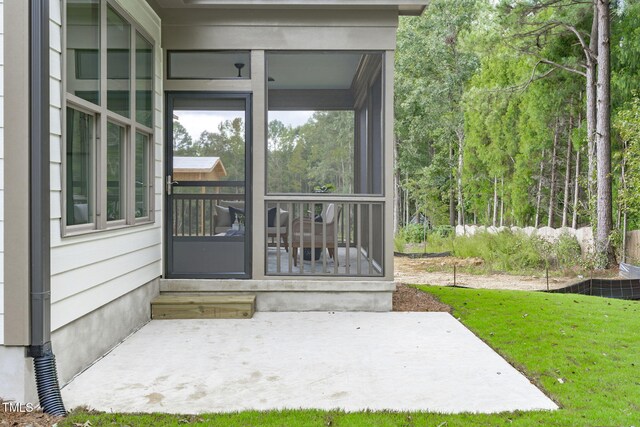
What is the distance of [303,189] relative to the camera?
6.65 meters

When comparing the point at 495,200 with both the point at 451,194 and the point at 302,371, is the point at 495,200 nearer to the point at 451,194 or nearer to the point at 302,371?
the point at 451,194

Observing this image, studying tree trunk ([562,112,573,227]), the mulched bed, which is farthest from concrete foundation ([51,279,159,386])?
tree trunk ([562,112,573,227])

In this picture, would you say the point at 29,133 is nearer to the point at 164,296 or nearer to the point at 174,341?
the point at 174,341

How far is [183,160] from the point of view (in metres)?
5.67

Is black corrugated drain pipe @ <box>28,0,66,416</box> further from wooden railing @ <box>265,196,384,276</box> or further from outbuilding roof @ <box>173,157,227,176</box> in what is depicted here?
wooden railing @ <box>265,196,384,276</box>

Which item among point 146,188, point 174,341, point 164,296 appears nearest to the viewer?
point 174,341

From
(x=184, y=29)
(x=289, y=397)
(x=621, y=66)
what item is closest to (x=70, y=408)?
(x=289, y=397)

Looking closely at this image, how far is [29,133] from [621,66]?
1165 cm

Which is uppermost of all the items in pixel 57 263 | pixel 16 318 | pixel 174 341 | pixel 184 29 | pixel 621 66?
pixel 621 66

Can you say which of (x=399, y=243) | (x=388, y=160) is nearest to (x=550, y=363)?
(x=388, y=160)

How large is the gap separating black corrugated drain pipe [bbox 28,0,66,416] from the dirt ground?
24.2 ft

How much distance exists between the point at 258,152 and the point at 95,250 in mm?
2157

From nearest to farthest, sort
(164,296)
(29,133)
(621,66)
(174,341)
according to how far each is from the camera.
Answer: (29,133) < (174,341) < (164,296) < (621,66)

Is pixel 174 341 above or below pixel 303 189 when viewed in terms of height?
below
